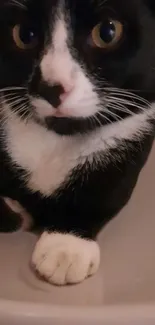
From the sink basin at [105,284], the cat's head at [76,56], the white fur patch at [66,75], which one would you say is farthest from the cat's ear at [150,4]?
the sink basin at [105,284]

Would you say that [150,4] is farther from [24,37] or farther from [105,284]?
[105,284]

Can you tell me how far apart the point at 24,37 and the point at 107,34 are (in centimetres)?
9

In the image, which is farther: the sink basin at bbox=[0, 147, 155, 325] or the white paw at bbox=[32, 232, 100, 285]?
the white paw at bbox=[32, 232, 100, 285]

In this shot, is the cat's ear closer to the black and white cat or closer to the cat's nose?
the black and white cat

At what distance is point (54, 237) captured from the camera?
77 cm

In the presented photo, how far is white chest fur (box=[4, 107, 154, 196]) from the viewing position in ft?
2.61

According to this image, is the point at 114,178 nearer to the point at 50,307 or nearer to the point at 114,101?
the point at 114,101

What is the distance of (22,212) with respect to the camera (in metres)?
0.83

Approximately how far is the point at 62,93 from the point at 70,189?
185 mm

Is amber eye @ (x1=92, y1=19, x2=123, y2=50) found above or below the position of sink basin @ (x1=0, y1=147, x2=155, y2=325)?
above

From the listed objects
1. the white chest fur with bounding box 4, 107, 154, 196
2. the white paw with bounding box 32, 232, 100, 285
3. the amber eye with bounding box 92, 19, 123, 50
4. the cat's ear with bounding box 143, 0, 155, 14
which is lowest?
the white paw with bounding box 32, 232, 100, 285

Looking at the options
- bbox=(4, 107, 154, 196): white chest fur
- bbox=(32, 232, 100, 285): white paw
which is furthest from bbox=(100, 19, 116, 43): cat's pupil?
bbox=(32, 232, 100, 285): white paw

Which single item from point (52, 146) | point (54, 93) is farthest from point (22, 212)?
point (54, 93)

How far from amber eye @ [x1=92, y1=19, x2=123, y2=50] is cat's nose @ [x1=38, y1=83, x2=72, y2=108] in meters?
0.06
